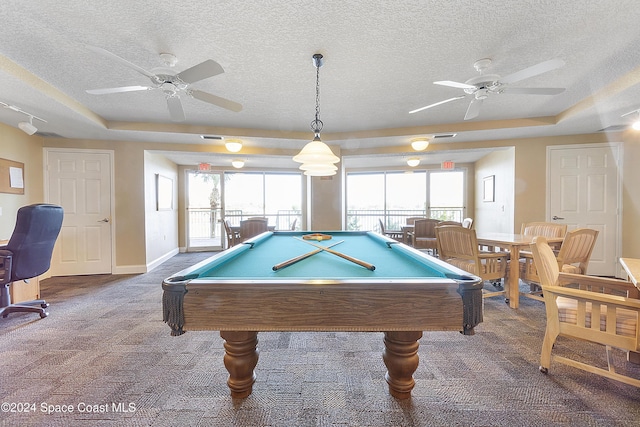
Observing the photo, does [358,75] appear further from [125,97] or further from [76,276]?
[76,276]

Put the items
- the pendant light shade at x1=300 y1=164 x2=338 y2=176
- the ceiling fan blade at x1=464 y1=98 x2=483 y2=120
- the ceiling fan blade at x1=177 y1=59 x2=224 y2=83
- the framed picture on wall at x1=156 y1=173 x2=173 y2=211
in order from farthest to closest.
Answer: the framed picture on wall at x1=156 y1=173 x2=173 y2=211, the ceiling fan blade at x1=464 y1=98 x2=483 y2=120, the pendant light shade at x1=300 y1=164 x2=338 y2=176, the ceiling fan blade at x1=177 y1=59 x2=224 y2=83

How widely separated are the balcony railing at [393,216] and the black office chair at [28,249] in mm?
6140

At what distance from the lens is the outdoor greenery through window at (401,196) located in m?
6.90

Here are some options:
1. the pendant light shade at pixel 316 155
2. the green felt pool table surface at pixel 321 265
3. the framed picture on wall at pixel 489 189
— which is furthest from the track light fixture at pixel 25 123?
the framed picture on wall at pixel 489 189

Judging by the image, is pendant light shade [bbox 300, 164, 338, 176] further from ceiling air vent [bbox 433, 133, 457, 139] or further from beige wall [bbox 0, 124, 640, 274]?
beige wall [bbox 0, 124, 640, 274]

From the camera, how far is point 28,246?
8.40 ft

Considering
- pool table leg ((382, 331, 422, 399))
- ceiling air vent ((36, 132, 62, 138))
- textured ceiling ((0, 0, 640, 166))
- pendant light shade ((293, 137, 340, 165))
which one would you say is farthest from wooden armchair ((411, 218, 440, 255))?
ceiling air vent ((36, 132, 62, 138))

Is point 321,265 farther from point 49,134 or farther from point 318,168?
point 49,134

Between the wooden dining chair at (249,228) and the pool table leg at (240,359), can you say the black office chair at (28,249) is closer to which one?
the wooden dining chair at (249,228)

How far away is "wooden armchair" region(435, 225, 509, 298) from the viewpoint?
275cm

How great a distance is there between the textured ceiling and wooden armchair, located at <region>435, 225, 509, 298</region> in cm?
160

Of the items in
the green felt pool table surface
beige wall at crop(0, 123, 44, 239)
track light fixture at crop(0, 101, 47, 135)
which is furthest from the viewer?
beige wall at crop(0, 123, 44, 239)

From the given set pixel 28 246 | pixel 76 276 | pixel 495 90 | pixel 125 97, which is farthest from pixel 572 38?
pixel 76 276

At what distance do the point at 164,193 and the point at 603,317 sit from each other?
6.71m
